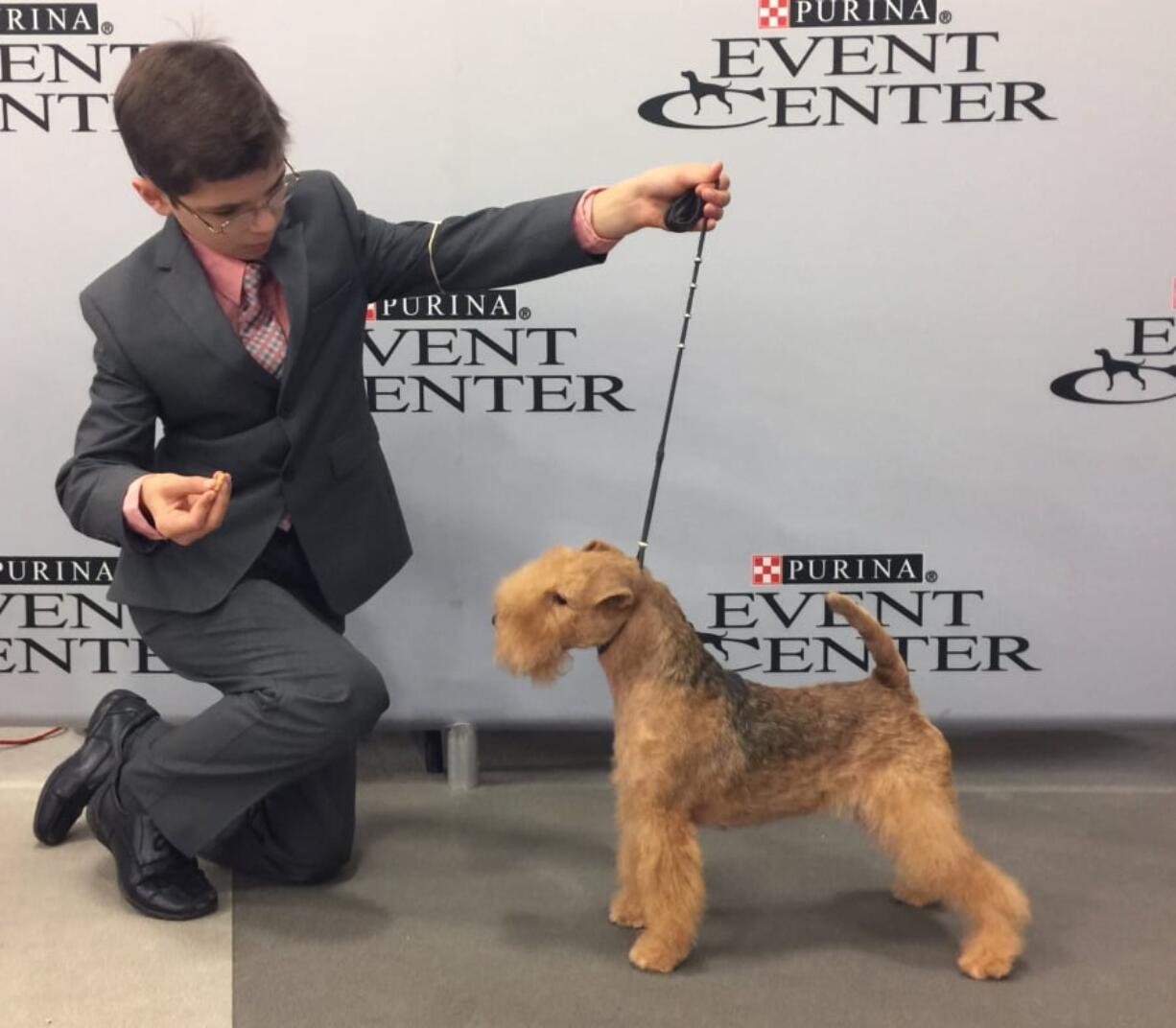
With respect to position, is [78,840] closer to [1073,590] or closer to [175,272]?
[175,272]

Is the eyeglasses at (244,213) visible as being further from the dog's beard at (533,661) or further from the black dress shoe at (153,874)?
the black dress shoe at (153,874)

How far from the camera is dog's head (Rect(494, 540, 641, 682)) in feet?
4.69

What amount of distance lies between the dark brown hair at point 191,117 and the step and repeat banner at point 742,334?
557 mm

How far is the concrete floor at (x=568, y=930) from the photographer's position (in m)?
1.46

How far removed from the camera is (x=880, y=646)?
1544 millimetres

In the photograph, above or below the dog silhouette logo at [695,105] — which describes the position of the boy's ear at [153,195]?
below

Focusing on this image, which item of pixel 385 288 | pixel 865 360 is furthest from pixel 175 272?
pixel 865 360

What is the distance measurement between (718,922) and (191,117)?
1.19 m

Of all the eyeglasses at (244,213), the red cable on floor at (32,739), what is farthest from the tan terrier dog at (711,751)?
the red cable on floor at (32,739)

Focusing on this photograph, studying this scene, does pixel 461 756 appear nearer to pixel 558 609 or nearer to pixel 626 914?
pixel 626 914

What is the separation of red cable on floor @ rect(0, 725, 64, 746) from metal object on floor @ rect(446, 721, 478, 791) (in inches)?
29.1

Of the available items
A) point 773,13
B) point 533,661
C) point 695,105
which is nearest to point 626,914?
point 533,661

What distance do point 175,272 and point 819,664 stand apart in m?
1.21

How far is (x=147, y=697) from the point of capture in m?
2.14
